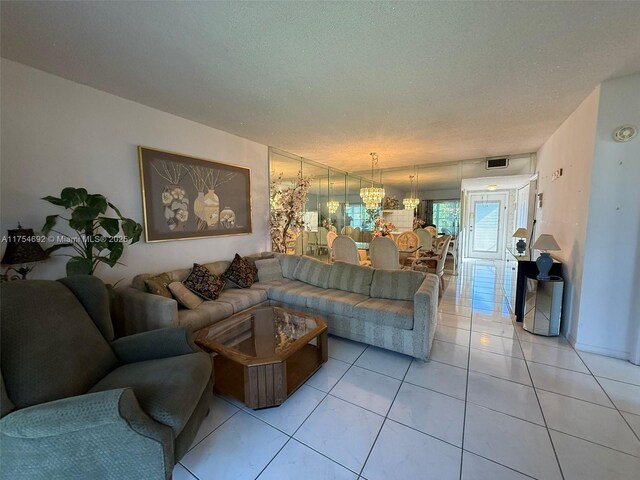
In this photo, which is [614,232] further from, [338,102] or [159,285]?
[159,285]

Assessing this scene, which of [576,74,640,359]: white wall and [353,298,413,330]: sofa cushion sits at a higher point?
[576,74,640,359]: white wall

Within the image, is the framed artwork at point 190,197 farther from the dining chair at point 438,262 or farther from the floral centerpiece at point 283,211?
the dining chair at point 438,262

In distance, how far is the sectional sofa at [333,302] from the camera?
2262mm

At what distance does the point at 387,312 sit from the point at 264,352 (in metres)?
1.20

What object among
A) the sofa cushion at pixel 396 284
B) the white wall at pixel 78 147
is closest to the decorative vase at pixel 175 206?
the white wall at pixel 78 147

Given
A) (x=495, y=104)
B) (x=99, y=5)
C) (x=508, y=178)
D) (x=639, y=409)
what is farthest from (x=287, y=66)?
(x=508, y=178)

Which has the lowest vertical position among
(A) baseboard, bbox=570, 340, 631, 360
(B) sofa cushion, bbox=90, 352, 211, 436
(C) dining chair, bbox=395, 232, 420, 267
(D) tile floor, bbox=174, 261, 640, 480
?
(D) tile floor, bbox=174, 261, 640, 480

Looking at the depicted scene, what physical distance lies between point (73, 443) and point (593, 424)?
2823 mm

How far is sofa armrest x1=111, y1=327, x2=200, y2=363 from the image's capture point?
1.63 m

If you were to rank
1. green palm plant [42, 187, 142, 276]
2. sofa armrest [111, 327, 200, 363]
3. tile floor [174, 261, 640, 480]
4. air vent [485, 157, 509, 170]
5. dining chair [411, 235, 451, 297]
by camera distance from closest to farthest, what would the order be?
tile floor [174, 261, 640, 480] < sofa armrest [111, 327, 200, 363] < green palm plant [42, 187, 142, 276] < dining chair [411, 235, 451, 297] < air vent [485, 157, 509, 170]

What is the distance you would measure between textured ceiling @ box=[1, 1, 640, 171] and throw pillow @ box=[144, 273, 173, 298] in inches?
71.6

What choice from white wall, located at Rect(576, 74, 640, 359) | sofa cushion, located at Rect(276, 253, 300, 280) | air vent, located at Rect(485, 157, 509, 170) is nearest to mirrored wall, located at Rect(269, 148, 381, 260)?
sofa cushion, located at Rect(276, 253, 300, 280)

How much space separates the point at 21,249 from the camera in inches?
72.2

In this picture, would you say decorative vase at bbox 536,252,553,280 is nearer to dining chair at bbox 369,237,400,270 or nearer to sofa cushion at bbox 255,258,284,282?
dining chair at bbox 369,237,400,270
